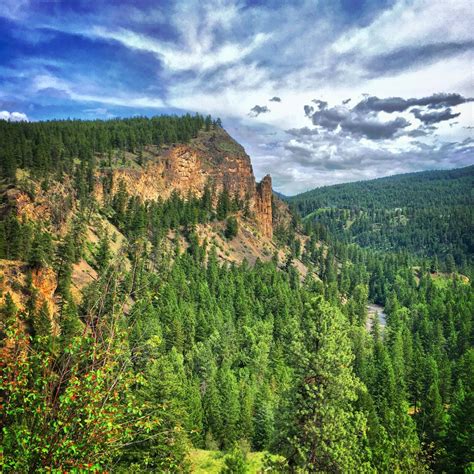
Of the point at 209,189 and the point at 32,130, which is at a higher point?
the point at 32,130

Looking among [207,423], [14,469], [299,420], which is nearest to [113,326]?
[14,469]

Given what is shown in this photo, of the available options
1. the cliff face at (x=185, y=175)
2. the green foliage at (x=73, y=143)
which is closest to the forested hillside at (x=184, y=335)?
the cliff face at (x=185, y=175)

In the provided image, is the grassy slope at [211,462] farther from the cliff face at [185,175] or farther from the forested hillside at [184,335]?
the cliff face at [185,175]

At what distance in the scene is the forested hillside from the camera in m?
8.55

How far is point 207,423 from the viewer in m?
49.9

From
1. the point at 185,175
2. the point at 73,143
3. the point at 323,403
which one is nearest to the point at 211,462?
the point at 323,403

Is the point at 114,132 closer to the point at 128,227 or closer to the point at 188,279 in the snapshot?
the point at 128,227

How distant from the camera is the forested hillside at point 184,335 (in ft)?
28.0

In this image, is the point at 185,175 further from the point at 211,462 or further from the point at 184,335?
the point at 211,462

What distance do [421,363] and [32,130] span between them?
144799mm

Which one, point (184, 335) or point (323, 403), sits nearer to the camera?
point (323, 403)

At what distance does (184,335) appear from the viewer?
258ft

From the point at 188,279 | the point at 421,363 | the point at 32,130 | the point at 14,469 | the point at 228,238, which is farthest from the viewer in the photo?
the point at 228,238

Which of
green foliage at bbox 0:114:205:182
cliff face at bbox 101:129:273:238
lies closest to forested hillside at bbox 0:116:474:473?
cliff face at bbox 101:129:273:238
